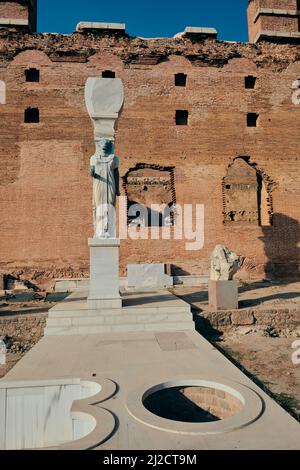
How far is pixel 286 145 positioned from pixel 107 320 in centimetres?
1167

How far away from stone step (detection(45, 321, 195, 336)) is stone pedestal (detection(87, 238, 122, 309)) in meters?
0.61

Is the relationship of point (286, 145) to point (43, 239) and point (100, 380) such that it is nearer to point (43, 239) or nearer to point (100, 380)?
point (43, 239)

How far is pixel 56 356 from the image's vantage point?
5.01 metres

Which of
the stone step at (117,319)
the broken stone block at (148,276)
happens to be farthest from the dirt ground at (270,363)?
the broken stone block at (148,276)

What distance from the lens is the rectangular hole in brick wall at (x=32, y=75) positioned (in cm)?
1383

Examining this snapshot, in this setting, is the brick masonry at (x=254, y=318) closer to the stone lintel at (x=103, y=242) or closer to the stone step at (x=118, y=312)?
the stone step at (x=118, y=312)

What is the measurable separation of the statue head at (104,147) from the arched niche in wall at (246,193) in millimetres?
7423

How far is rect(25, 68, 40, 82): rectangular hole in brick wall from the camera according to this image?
13.8 metres

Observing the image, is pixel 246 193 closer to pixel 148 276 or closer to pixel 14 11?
pixel 148 276

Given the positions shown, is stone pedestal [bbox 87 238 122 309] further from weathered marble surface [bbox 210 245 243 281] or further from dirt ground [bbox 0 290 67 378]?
weathered marble surface [bbox 210 245 243 281]

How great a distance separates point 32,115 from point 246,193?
378 inches

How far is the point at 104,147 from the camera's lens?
7.55 meters

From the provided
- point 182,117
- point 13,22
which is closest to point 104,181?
point 182,117

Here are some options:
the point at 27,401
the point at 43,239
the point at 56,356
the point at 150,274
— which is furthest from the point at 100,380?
the point at 43,239
